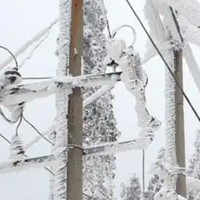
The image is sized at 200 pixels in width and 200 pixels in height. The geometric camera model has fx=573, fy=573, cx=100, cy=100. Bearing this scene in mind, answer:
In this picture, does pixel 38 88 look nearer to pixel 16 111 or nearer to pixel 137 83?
pixel 16 111

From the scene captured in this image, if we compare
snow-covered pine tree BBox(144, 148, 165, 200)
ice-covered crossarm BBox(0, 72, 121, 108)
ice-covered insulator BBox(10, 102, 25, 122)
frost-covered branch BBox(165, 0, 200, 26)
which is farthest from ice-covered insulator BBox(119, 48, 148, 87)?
snow-covered pine tree BBox(144, 148, 165, 200)

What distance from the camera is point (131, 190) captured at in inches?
1271

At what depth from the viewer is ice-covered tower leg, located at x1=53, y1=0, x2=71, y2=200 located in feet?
10.4

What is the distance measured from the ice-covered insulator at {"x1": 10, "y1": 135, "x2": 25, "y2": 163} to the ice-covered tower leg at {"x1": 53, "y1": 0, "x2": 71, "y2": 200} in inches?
9.7

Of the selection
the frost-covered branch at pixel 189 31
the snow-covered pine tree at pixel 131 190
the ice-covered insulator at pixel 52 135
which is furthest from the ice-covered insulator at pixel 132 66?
the snow-covered pine tree at pixel 131 190

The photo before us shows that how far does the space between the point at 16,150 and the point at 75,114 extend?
0.43 meters

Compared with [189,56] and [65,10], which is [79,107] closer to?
[65,10]

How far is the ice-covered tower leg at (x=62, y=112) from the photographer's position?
124 inches

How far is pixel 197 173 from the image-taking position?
586 centimetres

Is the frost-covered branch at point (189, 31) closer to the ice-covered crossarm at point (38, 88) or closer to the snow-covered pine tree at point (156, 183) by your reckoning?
the snow-covered pine tree at point (156, 183)

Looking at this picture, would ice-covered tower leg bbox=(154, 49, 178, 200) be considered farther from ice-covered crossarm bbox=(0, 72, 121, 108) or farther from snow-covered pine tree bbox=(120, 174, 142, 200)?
snow-covered pine tree bbox=(120, 174, 142, 200)

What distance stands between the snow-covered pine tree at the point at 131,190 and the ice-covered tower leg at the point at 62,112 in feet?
90.1

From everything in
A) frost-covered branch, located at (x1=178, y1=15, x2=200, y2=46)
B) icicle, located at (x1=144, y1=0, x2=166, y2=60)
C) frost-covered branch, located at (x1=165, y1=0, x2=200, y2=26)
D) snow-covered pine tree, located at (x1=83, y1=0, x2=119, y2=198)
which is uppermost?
snow-covered pine tree, located at (x1=83, y1=0, x2=119, y2=198)

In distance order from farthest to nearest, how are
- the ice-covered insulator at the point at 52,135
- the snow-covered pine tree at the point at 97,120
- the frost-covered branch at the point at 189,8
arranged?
1. the snow-covered pine tree at the point at 97,120
2. the ice-covered insulator at the point at 52,135
3. the frost-covered branch at the point at 189,8
